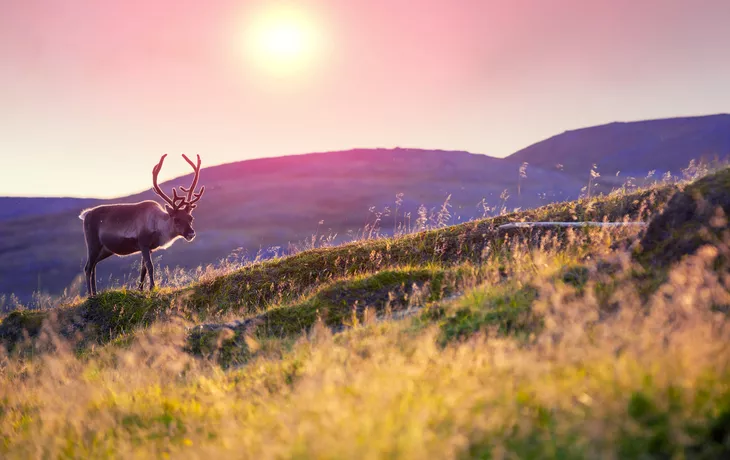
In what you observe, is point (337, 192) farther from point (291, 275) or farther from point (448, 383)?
point (448, 383)

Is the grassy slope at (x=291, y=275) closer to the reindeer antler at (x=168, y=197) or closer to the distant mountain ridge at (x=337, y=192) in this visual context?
the reindeer antler at (x=168, y=197)

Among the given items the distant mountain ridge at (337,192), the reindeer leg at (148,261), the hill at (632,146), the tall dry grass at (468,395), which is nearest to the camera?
the tall dry grass at (468,395)

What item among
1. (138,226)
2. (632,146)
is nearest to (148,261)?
(138,226)

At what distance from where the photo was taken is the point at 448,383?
12.3ft

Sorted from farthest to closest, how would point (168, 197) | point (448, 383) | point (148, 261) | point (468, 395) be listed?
point (168, 197) → point (148, 261) → point (448, 383) → point (468, 395)

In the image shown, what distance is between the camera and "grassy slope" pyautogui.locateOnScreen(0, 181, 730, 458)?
3.00 metres

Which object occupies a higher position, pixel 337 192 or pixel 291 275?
pixel 337 192

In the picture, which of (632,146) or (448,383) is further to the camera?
(632,146)

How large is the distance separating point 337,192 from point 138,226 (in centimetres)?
4788

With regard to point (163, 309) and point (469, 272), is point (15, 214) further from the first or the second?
point (469, 272)

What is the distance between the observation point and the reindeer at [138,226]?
15820mm

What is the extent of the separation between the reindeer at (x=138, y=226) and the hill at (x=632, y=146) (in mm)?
67831

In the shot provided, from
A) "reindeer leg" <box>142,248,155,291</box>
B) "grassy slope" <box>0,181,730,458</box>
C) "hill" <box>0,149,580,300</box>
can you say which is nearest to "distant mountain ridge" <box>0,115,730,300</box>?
"hill" <box>0,149,580,300</box>

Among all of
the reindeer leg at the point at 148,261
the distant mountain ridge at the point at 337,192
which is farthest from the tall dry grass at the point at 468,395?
the distant mountain ridge at the point at 337,192
